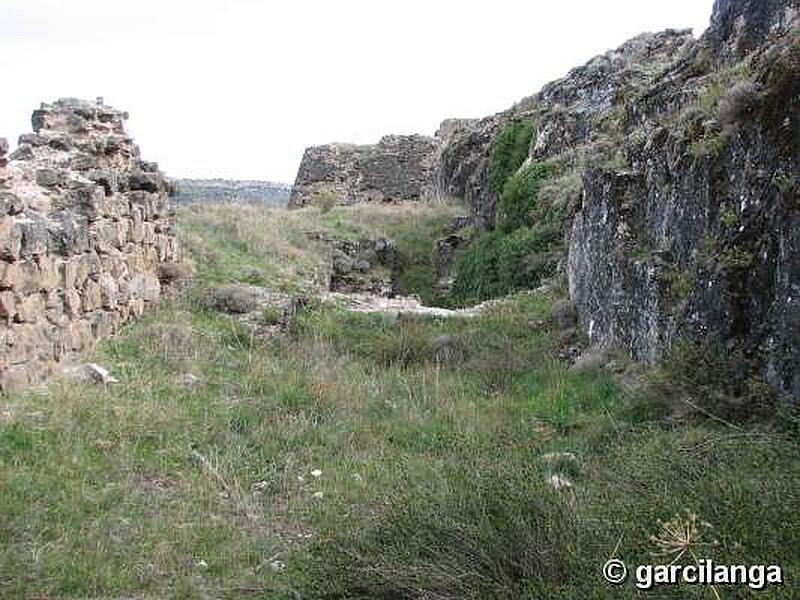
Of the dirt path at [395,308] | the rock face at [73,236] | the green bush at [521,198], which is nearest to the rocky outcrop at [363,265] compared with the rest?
the dirt path at [395,308]

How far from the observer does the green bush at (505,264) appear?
39.3 feet

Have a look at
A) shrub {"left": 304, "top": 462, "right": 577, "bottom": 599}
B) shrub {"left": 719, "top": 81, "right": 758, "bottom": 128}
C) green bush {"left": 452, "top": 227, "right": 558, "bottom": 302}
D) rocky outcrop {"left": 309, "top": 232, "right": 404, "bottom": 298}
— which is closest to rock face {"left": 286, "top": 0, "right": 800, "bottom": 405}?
shrub {"left": 719, "top": 81, "right": 758, "bottom": 128}

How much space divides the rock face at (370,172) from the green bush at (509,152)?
767 cm

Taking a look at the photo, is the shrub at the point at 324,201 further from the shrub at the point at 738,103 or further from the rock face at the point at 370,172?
Answer: the shrub at the point at 738,103

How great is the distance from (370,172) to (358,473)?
20.8 m

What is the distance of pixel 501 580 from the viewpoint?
3.08 metres

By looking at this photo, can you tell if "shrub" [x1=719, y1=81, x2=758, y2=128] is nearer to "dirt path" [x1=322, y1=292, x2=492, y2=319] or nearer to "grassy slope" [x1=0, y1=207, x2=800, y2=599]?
"grassy slope" [x1=0, y1=207, x2=800, y2=599]

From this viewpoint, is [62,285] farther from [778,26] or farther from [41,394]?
[778,26]

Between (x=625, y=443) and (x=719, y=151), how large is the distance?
7.70 ft

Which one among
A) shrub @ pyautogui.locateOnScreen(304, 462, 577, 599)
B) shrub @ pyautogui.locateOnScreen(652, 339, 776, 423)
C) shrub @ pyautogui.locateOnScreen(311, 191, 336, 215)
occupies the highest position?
shrub @ pyautogui.locateOnScreen(311, 191, 336, 215)

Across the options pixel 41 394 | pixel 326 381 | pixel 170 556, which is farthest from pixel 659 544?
pixel 41 394

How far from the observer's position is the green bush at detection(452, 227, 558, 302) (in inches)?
471

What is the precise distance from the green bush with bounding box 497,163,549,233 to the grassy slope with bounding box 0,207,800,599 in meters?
4.32

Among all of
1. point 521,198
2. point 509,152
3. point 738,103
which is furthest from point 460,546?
point 509,152
